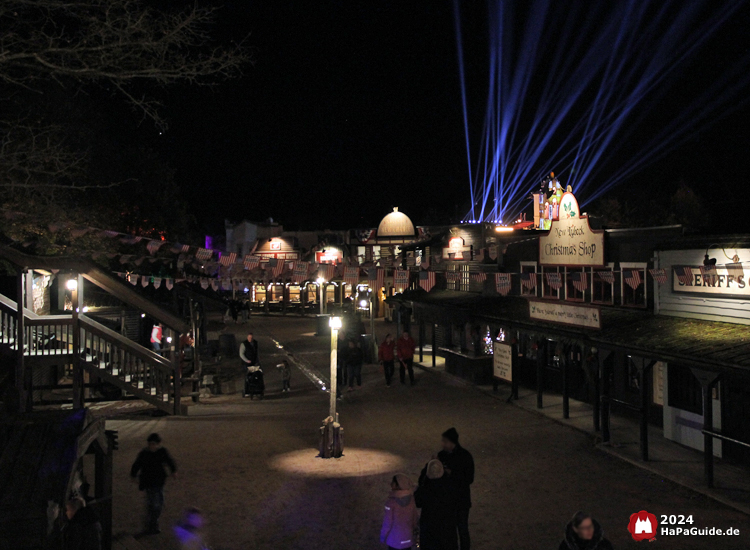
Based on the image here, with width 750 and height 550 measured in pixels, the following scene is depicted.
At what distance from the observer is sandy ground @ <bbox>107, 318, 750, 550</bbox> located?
8.38 m

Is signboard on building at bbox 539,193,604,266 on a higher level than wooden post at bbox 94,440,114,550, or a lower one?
higher

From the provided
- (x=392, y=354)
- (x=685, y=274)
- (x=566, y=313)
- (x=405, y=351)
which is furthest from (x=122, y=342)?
A: (x=685, y=274)

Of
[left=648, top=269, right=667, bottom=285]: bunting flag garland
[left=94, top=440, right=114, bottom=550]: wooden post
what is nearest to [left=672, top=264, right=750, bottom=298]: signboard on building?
[left=648, top=269, right=667, bottom=285]: bunting flag garland

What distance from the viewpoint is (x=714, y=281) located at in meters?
11.7

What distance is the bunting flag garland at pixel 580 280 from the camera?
1534 centimetres

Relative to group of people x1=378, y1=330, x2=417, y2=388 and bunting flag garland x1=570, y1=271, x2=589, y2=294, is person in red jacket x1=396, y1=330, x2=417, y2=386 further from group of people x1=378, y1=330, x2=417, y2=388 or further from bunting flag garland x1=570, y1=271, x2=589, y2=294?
bunting flag garland x1=570, y1=271, x2=589, y2=294

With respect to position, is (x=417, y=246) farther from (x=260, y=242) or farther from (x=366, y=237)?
(x=260, y=242)

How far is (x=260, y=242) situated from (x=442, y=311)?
111 feet

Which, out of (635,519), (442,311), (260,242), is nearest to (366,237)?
(260,242)

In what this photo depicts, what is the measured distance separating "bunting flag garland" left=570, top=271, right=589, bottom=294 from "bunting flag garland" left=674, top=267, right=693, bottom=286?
9.38 ft

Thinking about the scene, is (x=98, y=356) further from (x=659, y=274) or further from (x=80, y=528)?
(x=659, y=274)

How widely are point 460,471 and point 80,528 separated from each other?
371cm

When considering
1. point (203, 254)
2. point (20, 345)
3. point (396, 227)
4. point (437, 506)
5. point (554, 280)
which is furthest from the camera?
point (396, 227)

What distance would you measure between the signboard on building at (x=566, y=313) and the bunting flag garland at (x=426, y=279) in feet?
12.3
